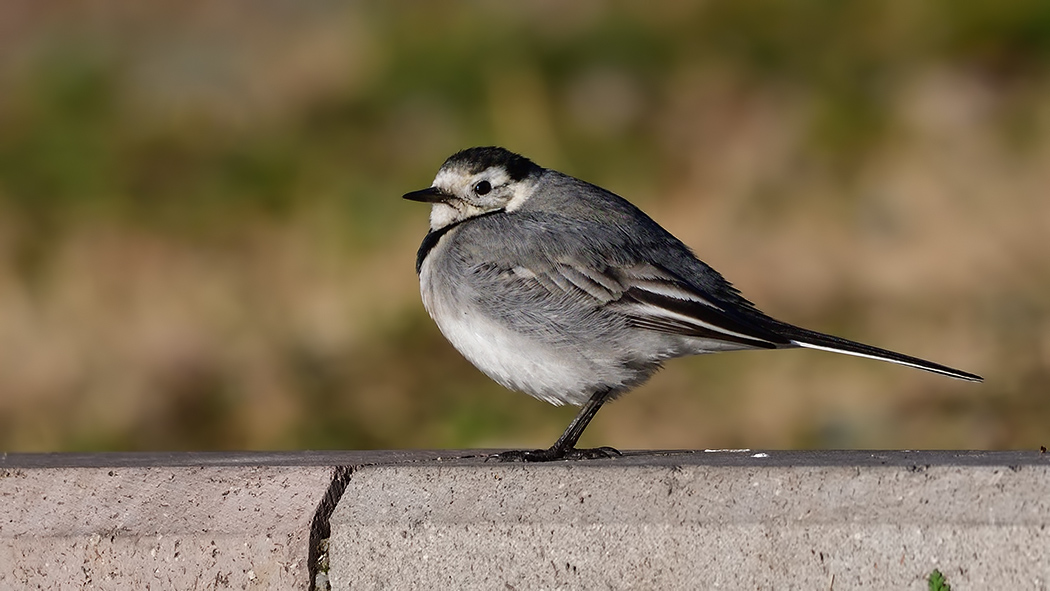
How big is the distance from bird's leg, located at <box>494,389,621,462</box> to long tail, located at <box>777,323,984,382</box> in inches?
29.1

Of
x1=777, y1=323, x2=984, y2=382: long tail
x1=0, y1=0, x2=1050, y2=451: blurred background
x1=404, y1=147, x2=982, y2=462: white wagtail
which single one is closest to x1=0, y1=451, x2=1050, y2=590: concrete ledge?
x1=777, y1=323, x2=984, y2=382: long tail

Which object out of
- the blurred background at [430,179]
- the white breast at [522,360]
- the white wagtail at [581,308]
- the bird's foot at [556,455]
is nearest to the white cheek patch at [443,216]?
the white wagtail at [581,308]

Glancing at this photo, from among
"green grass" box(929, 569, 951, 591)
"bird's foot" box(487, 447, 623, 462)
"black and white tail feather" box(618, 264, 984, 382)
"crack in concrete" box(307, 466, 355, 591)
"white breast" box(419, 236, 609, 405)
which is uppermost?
"black and white tail feather" box(618, 264, 984, 382)

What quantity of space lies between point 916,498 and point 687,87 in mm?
8278

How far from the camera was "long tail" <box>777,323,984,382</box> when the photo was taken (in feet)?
17.2

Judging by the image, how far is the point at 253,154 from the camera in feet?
39.7

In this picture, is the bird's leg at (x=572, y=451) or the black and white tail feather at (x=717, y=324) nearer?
the black and white tail feather at (x=717, y=324)

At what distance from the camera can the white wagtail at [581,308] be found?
218 inches


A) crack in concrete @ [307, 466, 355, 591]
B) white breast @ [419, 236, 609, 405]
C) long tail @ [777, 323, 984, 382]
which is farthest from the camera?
white breast @ [419, 236, 609, 405]

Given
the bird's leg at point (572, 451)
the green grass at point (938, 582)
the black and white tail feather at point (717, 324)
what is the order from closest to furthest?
the green grass at point (938, 582)
the black and white tail feather at point (717, 324)
the bird's leg at point (572, 451)

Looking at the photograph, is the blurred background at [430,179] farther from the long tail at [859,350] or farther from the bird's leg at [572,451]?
→ the long tail at [859,350]

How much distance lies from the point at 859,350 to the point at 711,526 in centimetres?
138

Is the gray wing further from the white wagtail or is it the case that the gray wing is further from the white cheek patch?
the white cheek patch

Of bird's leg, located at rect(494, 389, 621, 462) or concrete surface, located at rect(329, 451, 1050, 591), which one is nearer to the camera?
concrete surface, located at rect(329, 451, 1050, 591)
